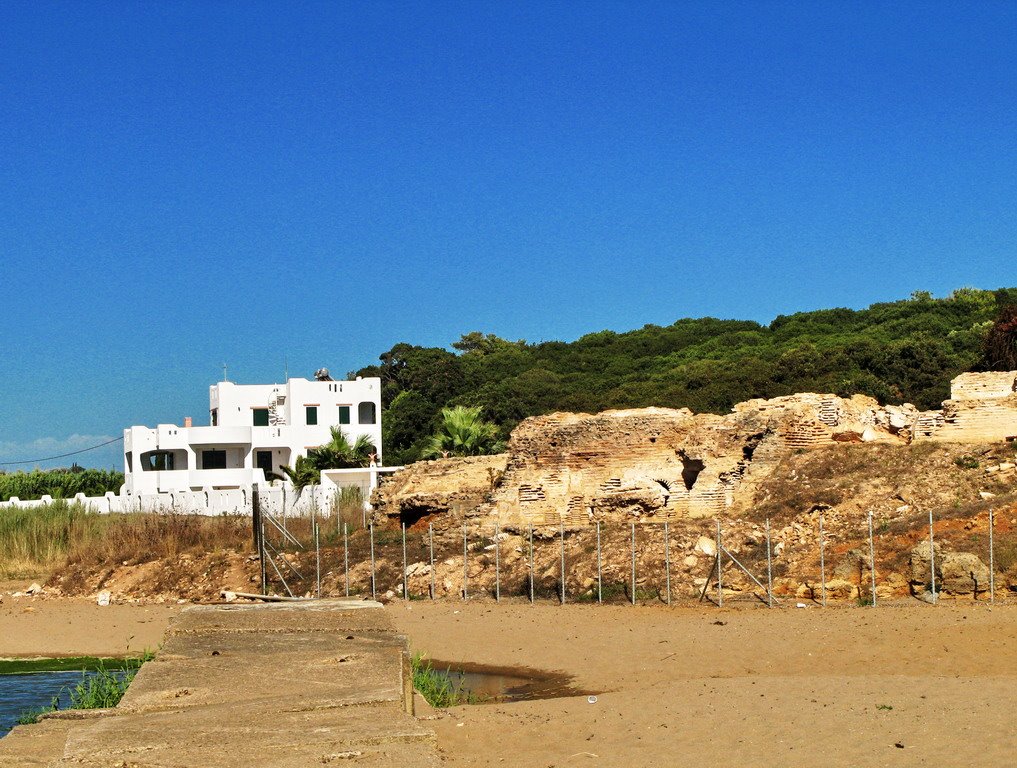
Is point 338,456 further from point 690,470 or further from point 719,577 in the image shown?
point 719,577

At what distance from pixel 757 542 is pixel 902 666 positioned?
325 inches

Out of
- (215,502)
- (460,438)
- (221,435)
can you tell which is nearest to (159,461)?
(221,435)

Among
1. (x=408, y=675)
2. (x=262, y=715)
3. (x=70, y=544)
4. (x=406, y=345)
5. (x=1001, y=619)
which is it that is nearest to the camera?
(x=262, y=715)

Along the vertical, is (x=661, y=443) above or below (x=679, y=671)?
above

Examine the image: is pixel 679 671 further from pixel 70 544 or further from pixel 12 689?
pixel 70 544

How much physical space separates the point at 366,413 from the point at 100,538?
21.2 m

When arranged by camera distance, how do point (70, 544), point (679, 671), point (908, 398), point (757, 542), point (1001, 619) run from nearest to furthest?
point (679, 671) → point (1001, 619) → point (757, 542) → point (70, 544) → point (908, 398)

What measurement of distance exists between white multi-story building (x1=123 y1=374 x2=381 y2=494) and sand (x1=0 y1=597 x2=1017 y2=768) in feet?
76.9

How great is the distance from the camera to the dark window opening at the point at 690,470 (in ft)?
93.6

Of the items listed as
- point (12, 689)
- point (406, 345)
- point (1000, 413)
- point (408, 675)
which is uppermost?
point (406, 345)

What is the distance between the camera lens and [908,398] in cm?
4359

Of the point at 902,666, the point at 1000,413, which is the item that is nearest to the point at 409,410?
the point at 1000,413

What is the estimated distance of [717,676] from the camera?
1662 cm

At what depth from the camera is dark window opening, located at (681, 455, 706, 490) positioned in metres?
28.5
